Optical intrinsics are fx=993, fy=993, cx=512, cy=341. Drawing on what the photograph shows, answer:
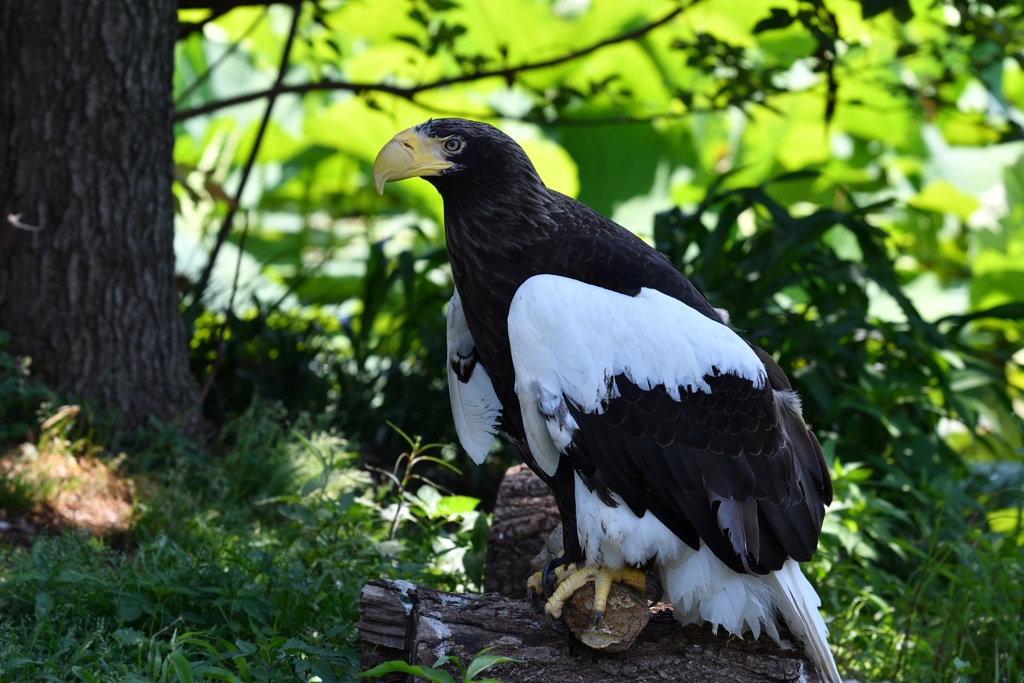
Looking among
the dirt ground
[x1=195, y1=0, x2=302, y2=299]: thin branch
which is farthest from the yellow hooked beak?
[x1=195, y1=0, x2=302, y2=299]: thin branch

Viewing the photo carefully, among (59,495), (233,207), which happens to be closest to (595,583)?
(59,495)

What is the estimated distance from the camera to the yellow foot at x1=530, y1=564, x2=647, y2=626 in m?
2.19

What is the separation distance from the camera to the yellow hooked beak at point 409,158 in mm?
2336

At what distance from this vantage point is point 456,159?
2.38m

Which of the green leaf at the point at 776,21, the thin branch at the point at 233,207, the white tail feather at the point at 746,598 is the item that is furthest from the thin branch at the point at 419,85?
the white tail feather at the point at 746,598

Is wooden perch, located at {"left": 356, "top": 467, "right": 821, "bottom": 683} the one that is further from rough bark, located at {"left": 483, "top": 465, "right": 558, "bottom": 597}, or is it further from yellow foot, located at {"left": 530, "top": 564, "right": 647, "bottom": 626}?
rough bark, located at {"left": 483, "top": 465, "right": 558, "bottom": 597}

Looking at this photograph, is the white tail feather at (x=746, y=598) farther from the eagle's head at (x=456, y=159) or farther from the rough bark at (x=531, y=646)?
the eagle's head at (x=456, y=159)

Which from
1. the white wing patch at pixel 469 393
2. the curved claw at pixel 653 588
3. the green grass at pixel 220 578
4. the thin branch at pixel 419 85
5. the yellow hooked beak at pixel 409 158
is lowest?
the green grass at pixel 220 578

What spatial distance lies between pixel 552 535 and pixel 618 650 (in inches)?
21.0

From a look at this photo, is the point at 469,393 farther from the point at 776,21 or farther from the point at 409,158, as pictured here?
the point at 776,21

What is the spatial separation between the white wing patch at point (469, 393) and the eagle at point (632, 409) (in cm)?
19

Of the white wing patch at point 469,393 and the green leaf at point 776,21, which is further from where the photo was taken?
the green leaf at point 776,21

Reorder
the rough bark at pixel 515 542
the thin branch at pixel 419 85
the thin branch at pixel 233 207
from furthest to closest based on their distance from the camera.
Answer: the thin branch at pixel 233 207 → the thin branch at pixel 419 85 → the rough bark at pixel 515 542

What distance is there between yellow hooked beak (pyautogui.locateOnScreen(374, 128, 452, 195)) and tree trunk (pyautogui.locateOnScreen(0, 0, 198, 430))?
1.54 meters
